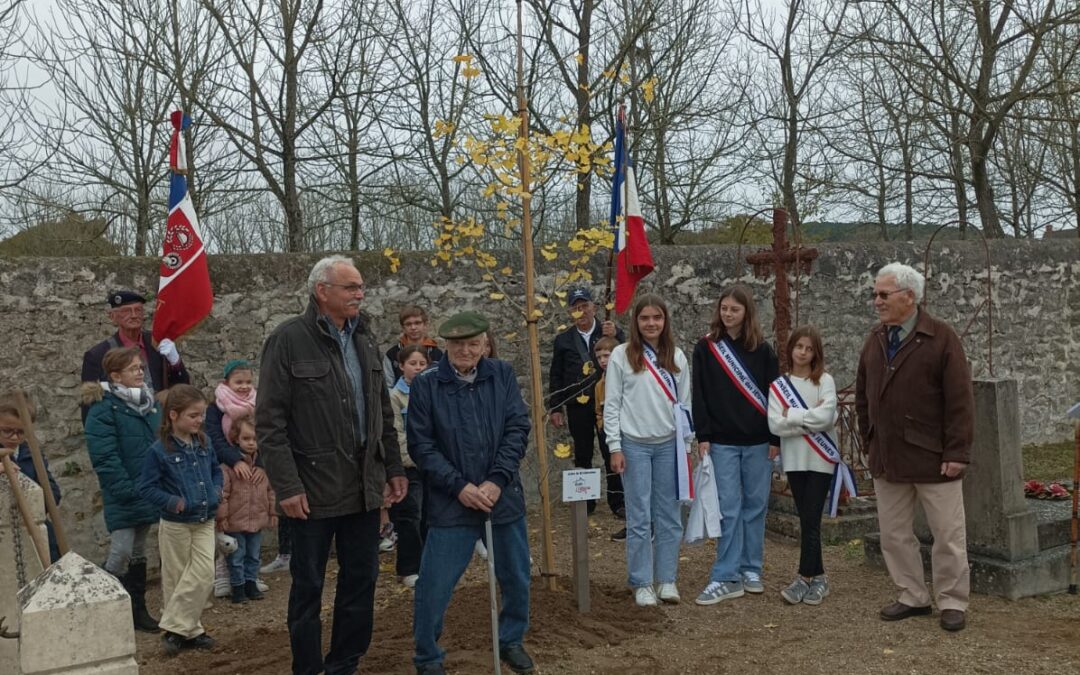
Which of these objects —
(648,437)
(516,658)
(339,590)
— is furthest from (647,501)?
(339,590)

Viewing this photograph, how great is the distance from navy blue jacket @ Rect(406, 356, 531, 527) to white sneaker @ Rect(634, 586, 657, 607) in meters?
1.40

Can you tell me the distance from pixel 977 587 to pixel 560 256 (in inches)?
169

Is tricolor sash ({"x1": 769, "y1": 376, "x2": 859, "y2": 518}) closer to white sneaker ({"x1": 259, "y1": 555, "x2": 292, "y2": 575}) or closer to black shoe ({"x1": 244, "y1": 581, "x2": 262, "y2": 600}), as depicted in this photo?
black shoe ({"x1": 244, "y1": 581, "x2": 262, "y2": 600})

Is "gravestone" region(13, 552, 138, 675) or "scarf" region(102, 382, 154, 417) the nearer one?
"gravestone" region(13, 552, 138, 675)

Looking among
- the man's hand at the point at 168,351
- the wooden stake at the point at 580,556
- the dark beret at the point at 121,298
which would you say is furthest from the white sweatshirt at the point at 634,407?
the dark beret at the point at 121,298

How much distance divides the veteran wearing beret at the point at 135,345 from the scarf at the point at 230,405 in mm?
366

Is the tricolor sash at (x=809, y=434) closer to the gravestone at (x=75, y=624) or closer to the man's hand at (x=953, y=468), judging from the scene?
the man's hand at (x=953, y=468)

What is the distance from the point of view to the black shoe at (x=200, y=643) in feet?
17.1

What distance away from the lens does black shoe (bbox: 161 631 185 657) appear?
202 inches

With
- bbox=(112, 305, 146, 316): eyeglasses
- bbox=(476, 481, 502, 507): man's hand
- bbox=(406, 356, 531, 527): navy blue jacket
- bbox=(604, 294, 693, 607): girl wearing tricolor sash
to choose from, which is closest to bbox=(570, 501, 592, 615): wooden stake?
bbox=(604, 294, 693, 607): girl wearing tricolor sash

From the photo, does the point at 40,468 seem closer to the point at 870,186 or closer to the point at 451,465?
the point at 451,465

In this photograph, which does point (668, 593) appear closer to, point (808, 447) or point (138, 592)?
point (808, 447)

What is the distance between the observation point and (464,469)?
442cm

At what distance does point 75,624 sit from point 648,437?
130 inches
